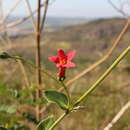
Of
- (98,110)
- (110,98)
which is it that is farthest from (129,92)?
(98,110)

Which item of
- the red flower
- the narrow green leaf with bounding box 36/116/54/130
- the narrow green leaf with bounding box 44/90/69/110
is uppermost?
the red flower

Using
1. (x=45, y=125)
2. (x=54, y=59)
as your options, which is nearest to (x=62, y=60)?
(x=54, y=59)

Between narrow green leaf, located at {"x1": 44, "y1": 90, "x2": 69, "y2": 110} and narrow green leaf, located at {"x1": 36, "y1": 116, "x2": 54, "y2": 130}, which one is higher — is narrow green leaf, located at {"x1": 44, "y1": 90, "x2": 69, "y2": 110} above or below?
above

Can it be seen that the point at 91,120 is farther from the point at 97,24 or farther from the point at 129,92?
the point at 97,24

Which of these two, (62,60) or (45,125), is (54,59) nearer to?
(62,60)

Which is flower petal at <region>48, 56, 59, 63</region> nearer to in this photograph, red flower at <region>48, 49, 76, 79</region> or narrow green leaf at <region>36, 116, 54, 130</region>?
red flower at <region>48, 49, 76, 79</region>

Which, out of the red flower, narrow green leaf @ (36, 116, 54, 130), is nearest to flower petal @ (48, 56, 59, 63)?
the red flower

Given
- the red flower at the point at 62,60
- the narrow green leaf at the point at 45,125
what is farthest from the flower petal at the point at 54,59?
the narrow green leaf at the point at 45,125

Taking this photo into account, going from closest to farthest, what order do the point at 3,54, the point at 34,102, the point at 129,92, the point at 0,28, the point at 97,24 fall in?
the point at 3,54 < the point at 34,102 < the point at 0,28 < the point at 129,92 < the point at 97,24

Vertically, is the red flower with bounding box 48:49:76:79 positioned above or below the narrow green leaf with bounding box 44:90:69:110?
above
